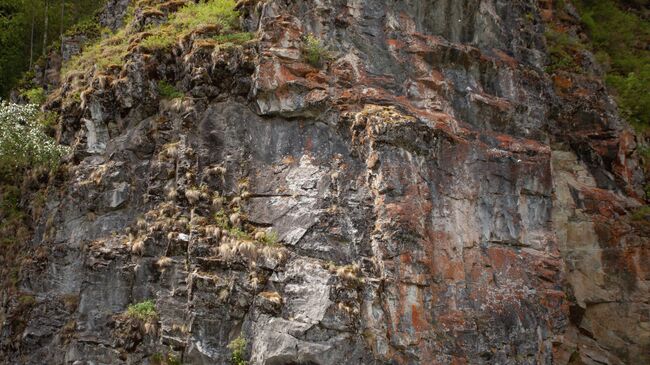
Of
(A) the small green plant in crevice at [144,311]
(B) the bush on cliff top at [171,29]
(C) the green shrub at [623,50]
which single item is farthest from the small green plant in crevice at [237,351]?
(C) the green shrub at [623,50]

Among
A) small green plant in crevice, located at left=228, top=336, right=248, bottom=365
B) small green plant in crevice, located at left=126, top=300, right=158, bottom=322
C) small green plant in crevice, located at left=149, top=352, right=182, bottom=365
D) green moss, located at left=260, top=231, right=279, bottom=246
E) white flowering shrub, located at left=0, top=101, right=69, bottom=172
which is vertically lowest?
small green plant in crevice, located at left=149, top=352, right=182, bottom=365

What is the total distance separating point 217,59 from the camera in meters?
15.2

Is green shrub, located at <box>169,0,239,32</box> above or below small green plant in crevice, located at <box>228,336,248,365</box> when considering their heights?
above

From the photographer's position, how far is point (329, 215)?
1344cm

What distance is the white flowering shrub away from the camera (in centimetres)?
1599

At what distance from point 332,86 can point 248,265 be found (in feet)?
16.5

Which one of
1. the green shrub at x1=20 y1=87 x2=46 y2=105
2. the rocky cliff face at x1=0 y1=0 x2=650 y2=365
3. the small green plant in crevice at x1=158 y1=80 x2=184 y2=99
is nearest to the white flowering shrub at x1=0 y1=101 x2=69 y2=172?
the rocky cliff face at x1=0 y1=0 x2=650 y2=365

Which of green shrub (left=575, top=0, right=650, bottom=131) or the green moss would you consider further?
green shrub (left=575, top=0, right=650, bottom=131)

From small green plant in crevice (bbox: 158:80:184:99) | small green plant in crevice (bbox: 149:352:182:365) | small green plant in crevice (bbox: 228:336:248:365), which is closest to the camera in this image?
small green plant in crevice (bbox: 228:336:248:365)

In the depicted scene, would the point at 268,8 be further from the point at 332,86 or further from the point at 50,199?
the point at 50,199

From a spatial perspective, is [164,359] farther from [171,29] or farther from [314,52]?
[171,29]

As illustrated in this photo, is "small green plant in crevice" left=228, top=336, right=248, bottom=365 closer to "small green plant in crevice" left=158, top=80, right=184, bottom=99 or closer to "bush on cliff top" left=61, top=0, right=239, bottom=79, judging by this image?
"small green plant in crevice" left=158, top=80, right=184, bottom=99

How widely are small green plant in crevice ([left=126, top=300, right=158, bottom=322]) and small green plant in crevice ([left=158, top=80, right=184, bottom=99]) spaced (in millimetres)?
5468

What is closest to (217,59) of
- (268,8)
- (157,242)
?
(268,8)
